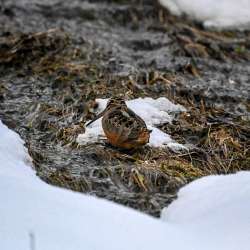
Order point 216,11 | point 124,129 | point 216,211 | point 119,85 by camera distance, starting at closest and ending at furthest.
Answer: point 216,211
point 124,129
point 119,85
point 216,11

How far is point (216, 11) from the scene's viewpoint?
8461 mm

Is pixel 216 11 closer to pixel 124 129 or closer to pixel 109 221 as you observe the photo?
pixel 124 129

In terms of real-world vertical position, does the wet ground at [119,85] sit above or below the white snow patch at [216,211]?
below

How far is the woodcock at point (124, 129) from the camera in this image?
473 cm

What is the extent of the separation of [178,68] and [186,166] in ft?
6.84

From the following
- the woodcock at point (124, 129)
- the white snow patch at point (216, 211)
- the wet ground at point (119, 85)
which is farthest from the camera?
the woodcock at point (124, 129)

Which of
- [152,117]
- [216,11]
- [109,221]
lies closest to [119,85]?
[152,117]

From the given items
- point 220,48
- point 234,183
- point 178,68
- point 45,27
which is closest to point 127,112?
point 234,183

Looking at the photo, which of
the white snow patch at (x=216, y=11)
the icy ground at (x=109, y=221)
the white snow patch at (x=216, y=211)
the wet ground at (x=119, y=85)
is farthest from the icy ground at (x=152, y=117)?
the white snow patch at (x=216, y=11)

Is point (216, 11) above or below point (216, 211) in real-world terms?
below

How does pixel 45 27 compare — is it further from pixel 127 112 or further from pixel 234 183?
pixel 234 183

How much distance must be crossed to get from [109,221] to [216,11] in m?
5.34

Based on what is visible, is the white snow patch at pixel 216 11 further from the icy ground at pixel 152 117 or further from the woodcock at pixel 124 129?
the woodcock at pixel 124 129

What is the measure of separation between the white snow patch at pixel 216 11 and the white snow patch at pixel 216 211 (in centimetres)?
420
